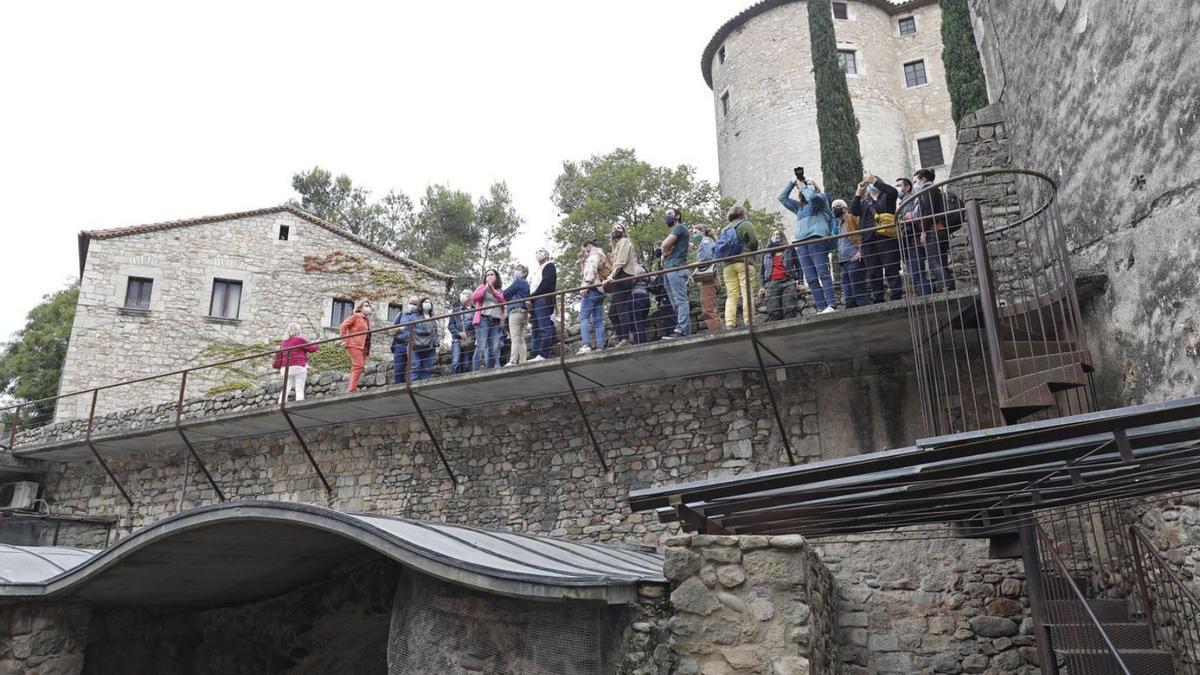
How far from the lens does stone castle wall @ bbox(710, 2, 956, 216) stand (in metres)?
23.8

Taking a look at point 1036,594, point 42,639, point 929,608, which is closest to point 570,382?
point 929,608

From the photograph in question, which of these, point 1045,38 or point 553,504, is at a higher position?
point 1045,38

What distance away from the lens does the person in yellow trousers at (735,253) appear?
8305 mm

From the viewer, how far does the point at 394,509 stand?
399 inches

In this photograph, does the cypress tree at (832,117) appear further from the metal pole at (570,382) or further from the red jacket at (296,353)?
the red jacket at (296,353)

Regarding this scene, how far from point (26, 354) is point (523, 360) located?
20.1 metres

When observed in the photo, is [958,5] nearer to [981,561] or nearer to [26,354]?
[981,561]

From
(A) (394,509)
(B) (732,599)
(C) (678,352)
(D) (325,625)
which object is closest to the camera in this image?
(B) (732,599)

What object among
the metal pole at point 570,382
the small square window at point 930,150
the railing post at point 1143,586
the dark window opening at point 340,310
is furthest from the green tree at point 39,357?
the small square window at point 930,150

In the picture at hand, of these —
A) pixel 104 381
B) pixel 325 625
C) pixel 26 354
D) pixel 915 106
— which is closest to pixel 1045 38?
pixel 325 625

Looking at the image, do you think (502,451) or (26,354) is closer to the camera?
(502,451)

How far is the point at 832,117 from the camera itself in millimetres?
19078

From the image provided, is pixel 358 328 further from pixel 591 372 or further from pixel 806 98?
pixel 806 98

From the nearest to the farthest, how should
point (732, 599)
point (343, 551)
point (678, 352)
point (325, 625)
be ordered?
point (732, 599) → point (343, 551) → point (325, 625) → point (678, 352)
